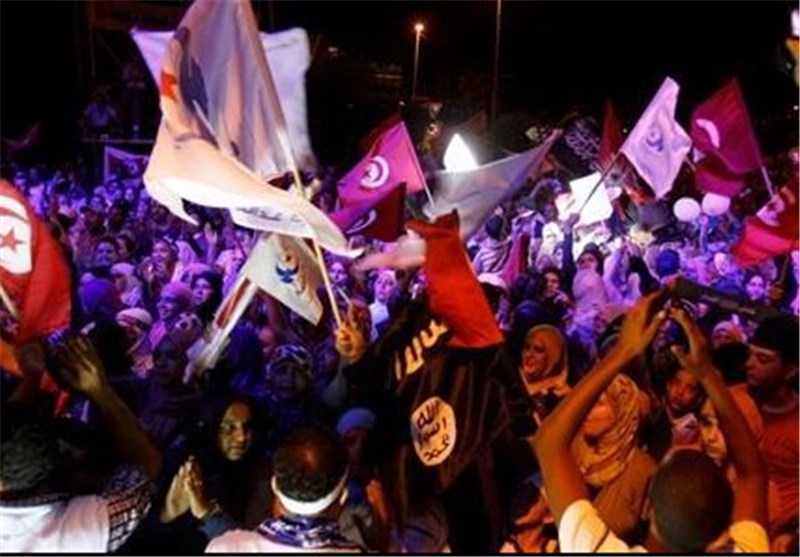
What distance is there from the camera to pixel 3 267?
5.15m

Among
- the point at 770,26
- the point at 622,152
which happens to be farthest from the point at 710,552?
the point at 770,26

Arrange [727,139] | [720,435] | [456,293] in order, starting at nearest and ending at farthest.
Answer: [720,435] < [456,293] < [727,139]

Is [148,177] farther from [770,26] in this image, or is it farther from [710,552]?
[770,26]

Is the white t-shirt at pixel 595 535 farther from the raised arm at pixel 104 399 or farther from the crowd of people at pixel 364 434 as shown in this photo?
the raised arm at pixel 104 399

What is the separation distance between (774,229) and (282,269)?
10.8 feet

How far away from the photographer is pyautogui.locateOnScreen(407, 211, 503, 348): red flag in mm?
5055

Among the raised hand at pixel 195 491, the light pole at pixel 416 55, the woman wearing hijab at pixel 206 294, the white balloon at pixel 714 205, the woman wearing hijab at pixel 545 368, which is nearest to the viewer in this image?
the raised hand at pixel 195 491

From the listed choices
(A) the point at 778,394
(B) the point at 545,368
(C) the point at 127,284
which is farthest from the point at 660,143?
(A) the point at 778,394

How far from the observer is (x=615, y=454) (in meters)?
5.04

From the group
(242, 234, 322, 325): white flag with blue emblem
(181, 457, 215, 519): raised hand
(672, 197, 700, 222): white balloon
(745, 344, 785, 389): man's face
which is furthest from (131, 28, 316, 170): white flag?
(672, 197, 700, 222): white balloon

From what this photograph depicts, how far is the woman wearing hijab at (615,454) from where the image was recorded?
4855 mm

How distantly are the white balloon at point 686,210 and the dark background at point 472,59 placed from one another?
1984 centimetres

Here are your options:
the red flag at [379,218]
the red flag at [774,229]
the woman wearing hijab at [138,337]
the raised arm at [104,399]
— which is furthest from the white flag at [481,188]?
the raised arm at [104,399]

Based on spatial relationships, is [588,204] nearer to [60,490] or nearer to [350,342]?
[350,342]
